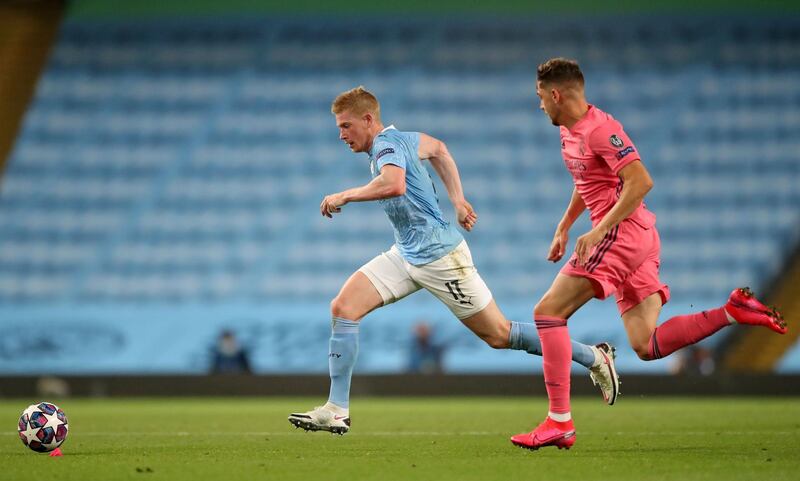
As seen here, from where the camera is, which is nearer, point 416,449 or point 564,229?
point 416,449

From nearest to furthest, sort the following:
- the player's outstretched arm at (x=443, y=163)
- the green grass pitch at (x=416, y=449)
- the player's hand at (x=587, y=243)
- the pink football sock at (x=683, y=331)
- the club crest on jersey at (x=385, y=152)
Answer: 1. the green grass pitch at (x=416, y=449)
2. the player's hand at (x=587, y=243)
3. the pink football sock at (x=683, y=331)
4. the club crest on jersey at (x=385, y=152)
5. the player's outstretched arm at (x=443, y=163)

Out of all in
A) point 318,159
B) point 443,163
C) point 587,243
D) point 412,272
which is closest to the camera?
point 587,243

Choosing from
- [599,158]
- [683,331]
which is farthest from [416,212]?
[683,331]

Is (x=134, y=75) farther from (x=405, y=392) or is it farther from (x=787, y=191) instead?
(x=787, y=191)

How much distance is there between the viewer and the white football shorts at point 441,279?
6.84 metres

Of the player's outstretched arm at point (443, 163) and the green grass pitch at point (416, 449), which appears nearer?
the green grass pitch at point (416, 449)

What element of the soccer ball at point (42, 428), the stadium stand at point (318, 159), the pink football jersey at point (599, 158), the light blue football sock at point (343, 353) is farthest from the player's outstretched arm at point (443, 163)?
the stadium stand at point (318, 159)

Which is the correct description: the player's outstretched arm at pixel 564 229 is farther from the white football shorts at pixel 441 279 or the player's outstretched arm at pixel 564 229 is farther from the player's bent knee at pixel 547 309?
the player's bent knee at pixel 547 309

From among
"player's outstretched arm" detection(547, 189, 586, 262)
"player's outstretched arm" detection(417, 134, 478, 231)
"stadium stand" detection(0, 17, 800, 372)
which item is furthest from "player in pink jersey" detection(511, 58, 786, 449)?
"stadium stand" detection(0, 17, 800, 372)

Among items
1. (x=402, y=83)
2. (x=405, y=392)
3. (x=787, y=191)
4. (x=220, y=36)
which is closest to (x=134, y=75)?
(x=220, y=36)

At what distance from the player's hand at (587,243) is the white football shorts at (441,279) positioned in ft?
3.13

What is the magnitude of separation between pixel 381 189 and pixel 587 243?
3.88 ft

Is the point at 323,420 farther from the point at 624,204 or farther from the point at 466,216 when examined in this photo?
the point at 624,204

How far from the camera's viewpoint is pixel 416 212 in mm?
6844
